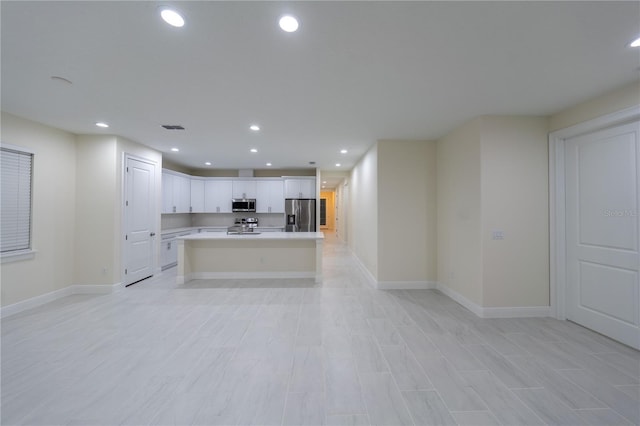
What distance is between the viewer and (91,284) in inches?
174

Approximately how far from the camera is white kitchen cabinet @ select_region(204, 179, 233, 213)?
7.89 m

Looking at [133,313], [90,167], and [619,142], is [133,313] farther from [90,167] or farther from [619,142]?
[619,142]

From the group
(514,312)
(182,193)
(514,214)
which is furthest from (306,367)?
(182,193)

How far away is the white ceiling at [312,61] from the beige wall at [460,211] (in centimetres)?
52

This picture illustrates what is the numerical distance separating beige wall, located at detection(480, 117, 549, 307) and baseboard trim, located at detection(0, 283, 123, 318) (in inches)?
236

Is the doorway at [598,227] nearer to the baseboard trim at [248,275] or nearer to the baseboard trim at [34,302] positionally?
the baseboard trim at [248,275]

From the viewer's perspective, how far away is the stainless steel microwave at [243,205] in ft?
25.8

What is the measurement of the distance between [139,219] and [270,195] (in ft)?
11.9

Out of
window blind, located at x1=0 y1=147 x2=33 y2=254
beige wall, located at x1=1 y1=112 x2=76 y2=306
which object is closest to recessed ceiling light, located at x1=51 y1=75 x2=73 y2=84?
beige wall, located at x1=1 y1=112 x2=76 y2=306

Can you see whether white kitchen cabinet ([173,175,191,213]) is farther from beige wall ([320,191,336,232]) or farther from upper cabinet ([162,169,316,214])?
beige wall ([320,191,336,232])

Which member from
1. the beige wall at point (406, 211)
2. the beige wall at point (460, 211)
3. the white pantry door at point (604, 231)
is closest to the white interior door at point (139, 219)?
the beige wall at point (406, 211)

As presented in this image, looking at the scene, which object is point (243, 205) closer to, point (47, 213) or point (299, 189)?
point (299, 189)

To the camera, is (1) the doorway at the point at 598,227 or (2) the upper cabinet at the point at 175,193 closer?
(1) the doorway at the point at 598,227

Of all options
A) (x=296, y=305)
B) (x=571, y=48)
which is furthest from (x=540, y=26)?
(x=296, y=305)
